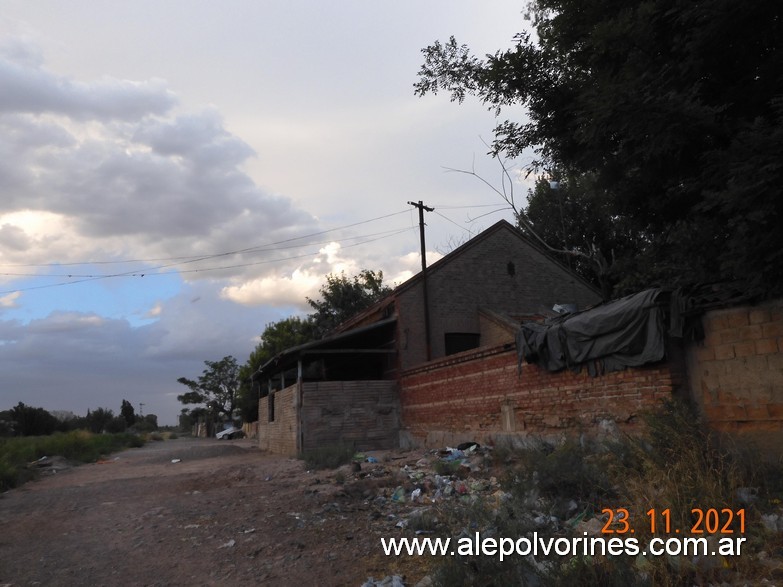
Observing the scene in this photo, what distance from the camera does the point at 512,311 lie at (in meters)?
21.2

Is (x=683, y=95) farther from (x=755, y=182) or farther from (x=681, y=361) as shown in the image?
(x=681, y=361)

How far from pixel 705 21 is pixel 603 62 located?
1617 millimetres

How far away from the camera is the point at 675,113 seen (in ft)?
21.8

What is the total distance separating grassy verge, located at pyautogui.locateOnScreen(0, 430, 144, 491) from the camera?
1480 cm

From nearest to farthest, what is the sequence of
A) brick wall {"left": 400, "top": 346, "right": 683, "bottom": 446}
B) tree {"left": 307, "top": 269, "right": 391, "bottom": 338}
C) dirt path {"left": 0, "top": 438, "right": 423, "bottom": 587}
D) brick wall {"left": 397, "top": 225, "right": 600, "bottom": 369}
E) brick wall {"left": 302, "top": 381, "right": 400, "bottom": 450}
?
dirt path {"left": 0, "top": 438, "right": 423, "bottom": 587} < brick wall {"left": 400, "top": 346, "right": 683, "bottom": 446} < brick wall {"left": 302, "top": 381, "right": 400, "bottom": 450} < brick wall {"left": 397, "top": 225, "right": 600, "bottom": 369} < tree {"left": 307, "top": 269, "right": 391, "bottom": 338}

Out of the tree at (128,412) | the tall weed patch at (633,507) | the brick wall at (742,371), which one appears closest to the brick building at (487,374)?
the brick wall at (742,371)

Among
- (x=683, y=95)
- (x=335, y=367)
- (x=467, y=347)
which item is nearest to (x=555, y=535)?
(x=683, y=95)

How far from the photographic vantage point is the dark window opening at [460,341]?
20406mm

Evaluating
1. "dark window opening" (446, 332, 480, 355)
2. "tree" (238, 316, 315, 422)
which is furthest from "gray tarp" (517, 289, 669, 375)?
"tree" (238, 316, 315, 422)

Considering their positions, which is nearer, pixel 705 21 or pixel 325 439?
pixel 705 21

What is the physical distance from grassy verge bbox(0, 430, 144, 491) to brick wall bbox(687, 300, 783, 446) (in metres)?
15.3

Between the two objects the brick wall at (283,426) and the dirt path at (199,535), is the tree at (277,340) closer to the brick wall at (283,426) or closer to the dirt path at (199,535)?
the brick wall at (283,426)

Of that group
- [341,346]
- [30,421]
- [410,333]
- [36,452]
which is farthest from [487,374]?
[30,421]
